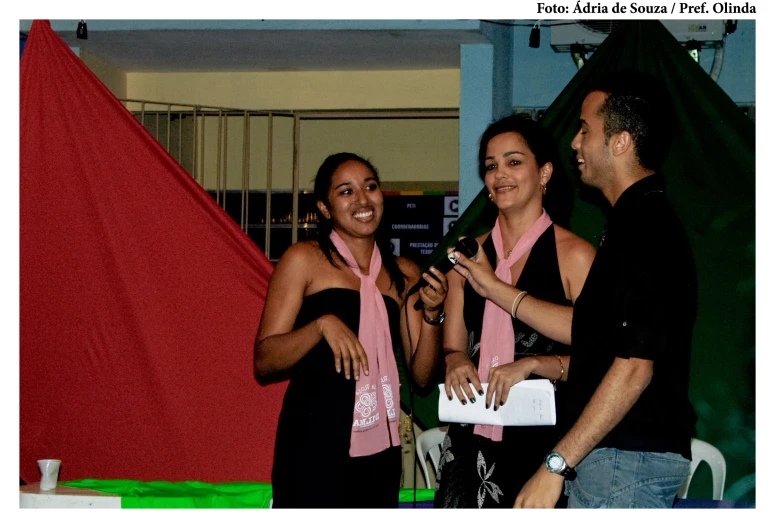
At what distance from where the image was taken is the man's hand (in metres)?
1.76

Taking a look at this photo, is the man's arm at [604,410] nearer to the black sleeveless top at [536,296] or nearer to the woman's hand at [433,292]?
the black sleeveless top at [536,296]

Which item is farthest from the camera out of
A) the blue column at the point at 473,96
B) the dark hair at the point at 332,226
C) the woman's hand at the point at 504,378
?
the blue column at the point at 473,96

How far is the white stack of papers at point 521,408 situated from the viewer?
2.12m

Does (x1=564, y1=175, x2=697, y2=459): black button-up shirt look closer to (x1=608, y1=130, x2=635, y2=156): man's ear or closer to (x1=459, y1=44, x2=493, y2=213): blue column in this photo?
(x1=608, y1=130, x2=635, y2=156): man's ear

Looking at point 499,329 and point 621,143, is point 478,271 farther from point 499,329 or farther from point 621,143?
point 621,143

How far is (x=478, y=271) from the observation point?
2.16m

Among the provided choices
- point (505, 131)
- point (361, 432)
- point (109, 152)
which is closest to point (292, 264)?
point (361, 432)

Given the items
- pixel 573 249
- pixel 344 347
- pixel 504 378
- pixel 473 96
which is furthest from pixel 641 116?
pixel 473 96

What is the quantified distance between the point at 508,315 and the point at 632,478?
600 millimetres

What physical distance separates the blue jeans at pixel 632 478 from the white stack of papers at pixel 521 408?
1.08 ft

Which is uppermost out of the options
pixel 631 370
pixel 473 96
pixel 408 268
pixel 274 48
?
pixel 274 48

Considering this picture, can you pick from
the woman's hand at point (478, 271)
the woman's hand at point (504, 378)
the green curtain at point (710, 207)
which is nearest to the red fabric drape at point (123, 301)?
the green curtain at point (710, 207)

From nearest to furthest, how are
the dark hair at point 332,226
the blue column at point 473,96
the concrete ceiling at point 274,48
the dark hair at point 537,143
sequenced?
the dark hair at point 537,143 < the dark hair at point 332,226 < the concrete ceiling at point 274,48 < the blue column at point 473,96

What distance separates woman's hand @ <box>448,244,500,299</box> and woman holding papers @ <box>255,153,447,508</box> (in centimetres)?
12
